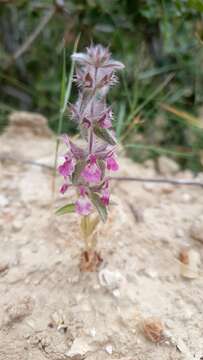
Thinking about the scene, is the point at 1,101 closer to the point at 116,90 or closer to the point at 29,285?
the point at 116,90

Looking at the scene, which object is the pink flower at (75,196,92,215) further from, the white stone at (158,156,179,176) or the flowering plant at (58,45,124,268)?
the white stone at (158,156,179,176)

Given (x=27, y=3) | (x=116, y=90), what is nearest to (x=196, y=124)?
(x=116, y=90)

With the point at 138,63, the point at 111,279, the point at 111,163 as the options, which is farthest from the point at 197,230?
the point at 138,63

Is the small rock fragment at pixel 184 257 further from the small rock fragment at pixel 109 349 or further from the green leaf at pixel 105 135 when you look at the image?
the green leaf at pixel 105 135

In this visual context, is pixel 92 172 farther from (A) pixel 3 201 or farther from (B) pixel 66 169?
(A) pixel 3 201

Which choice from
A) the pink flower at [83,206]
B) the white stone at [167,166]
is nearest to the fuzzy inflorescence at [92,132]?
the pink flower at [83,206]

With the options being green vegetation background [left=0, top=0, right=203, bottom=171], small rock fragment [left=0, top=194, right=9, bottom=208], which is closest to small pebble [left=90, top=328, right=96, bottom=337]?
small rock fragment [left=0, top=194, right=9, bottom=208]
